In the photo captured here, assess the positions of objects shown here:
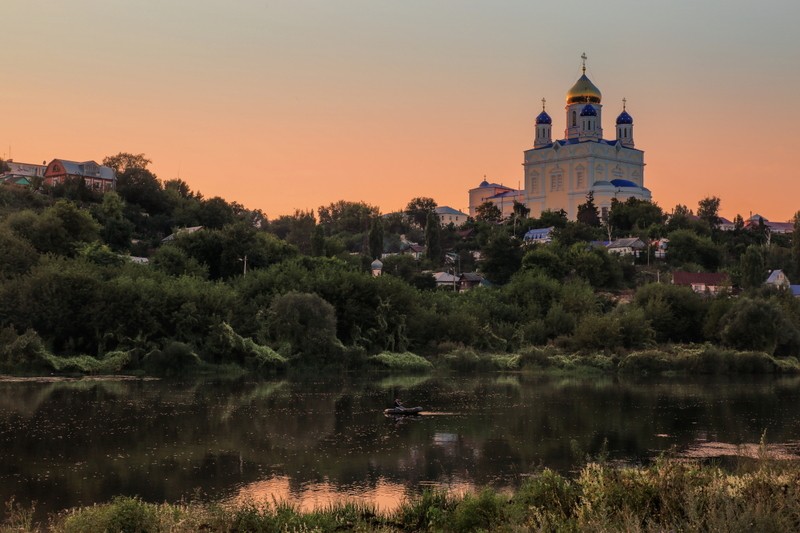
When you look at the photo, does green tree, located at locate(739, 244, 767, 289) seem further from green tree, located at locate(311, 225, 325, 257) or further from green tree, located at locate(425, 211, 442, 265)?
green tree, located at locate(311, 225, 325, 257)

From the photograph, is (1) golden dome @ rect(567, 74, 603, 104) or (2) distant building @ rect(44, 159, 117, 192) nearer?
(2) distant building @ rect(44, 159, 117, 192)

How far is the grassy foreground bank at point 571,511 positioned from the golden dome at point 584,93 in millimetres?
114052

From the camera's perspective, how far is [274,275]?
59000 mm

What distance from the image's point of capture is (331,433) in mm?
29281

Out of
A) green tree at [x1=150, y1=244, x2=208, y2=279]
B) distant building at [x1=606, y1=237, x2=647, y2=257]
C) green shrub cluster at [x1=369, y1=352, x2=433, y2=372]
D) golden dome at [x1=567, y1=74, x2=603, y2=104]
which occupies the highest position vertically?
golden dome at [x1=567, y1=74, x2=603, y2=104]

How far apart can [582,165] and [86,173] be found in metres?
63.0

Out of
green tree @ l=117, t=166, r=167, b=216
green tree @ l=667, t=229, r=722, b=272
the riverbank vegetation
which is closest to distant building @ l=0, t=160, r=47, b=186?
green tree @ l=117, t=166, r=167, b=216

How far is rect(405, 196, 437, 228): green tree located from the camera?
5353 inches

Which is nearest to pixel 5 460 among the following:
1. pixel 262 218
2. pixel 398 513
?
pixel 398 513

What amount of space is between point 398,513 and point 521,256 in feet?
214

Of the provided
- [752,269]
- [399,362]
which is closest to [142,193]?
[399,362]

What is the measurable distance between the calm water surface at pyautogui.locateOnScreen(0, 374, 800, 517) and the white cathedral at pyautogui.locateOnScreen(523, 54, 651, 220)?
79.5m

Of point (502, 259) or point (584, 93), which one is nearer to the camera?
point (502, 259)

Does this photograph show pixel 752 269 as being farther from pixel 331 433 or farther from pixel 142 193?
pixel 142 193
